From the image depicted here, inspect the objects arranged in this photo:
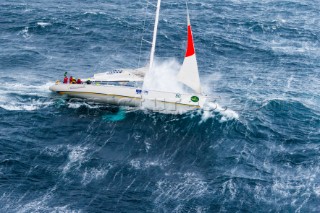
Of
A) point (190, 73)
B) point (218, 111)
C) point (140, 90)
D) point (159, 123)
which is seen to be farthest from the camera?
point (140, 90)

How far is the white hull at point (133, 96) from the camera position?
63.7 m

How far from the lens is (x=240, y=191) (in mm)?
48531

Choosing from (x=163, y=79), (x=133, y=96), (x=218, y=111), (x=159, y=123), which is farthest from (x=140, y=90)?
(x=218, y=111)

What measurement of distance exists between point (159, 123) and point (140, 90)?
19.9 feet

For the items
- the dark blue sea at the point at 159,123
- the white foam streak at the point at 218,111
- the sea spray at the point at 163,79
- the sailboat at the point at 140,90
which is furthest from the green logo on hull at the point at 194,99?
the sea spray at the point at 163,79

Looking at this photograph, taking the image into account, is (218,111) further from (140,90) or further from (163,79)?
(140,90)

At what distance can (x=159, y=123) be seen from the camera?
201 ft

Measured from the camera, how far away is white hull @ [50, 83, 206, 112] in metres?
63.7

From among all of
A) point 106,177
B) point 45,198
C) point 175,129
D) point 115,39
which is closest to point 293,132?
point 175,129

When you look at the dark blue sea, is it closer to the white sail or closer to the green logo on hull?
the green logo on hull

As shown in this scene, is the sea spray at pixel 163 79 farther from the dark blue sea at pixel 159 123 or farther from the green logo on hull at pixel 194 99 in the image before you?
the green logo on hull at pixel 194 99

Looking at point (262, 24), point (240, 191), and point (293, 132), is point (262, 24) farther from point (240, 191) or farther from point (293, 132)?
point (240, 191)

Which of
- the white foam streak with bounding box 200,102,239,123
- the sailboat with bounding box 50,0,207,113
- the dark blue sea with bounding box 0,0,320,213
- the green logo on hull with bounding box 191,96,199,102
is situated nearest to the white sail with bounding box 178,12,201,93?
the sailboat with bounding box 50,0,207,113

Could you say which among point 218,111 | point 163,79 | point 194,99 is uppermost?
point 163,79
